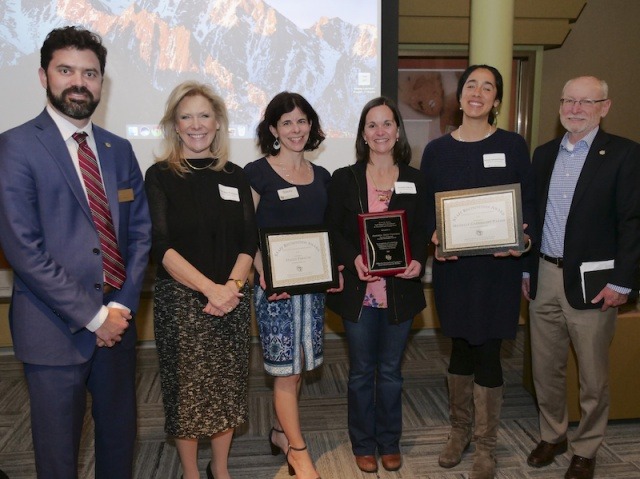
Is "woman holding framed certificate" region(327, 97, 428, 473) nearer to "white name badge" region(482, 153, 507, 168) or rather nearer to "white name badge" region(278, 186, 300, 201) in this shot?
"white name badge" region(278, 186, 300, 201)

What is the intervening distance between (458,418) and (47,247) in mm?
2122

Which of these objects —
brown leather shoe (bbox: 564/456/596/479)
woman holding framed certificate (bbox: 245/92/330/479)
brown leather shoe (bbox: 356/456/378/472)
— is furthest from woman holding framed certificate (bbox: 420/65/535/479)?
woman holding framed certificate (bbox: 245/92/330/479)

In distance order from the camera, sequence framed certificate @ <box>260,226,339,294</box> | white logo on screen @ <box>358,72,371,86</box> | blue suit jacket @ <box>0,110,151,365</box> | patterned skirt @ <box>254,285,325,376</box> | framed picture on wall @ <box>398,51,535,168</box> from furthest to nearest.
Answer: framed picture on wall @ <box>398,51,535,168</box> < white logo on screen @ <box>358,72,371,86</box> < patterned skirt @ <box>254,285,325,376</box> < framed certificate @ <box>260,226,339,294</box> < blue suit jacket @ <box>0,110,151,365</box>

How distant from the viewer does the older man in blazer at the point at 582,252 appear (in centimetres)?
251

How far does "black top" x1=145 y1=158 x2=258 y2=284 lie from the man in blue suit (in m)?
0.22

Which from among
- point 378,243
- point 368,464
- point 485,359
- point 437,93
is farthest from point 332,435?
point 437,93

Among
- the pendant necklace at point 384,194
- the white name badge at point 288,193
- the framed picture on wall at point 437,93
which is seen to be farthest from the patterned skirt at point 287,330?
the framed picture on wall at point 437,93

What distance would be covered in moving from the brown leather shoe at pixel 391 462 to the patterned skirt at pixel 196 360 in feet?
2.83

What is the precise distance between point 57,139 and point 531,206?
2.06 metres

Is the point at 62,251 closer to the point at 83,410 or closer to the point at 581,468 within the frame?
the point at 83,410

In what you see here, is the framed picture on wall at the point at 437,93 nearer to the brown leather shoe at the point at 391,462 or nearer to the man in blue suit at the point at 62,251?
the brown leather shoe at the point at 391,462

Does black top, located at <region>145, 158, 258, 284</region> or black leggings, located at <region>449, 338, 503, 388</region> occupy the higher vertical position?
black top, located at <region>145, 158, 258, 284</region>

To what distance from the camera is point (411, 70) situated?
532cm

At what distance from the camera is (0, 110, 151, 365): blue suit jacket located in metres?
1.78
